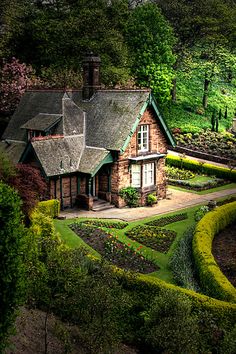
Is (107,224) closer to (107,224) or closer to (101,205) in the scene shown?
(107,224)

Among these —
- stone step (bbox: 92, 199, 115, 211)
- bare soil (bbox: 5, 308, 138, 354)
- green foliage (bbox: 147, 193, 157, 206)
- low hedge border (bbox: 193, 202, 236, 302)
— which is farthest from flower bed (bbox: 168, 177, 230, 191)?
bare soil (bbox: 5, 308, 138, 354)

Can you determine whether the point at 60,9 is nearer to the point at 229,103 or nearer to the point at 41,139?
the point at 229,103

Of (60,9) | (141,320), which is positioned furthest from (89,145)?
(60,9)

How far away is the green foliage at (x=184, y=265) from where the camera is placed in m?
20.4

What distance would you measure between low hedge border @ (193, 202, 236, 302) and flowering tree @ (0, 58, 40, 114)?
22281 mm

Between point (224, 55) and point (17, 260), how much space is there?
58.4 m

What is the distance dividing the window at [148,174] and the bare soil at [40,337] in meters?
17.6

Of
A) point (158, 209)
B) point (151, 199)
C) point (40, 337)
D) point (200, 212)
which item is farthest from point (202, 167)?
point (40, 337)

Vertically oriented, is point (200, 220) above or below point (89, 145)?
below

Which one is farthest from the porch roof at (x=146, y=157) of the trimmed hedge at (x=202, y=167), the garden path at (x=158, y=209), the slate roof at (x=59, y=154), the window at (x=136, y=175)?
the trimmed hedge at (x=202, y=167)

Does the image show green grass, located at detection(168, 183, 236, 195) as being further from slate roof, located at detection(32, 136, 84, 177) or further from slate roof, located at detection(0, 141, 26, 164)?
slate roof, located at detection(0, 141, 26, 164)

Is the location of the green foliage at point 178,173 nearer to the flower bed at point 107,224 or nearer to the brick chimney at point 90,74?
the brick chimney at point 90,74

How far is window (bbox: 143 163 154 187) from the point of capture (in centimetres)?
3393

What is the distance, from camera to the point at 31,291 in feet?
51.4
